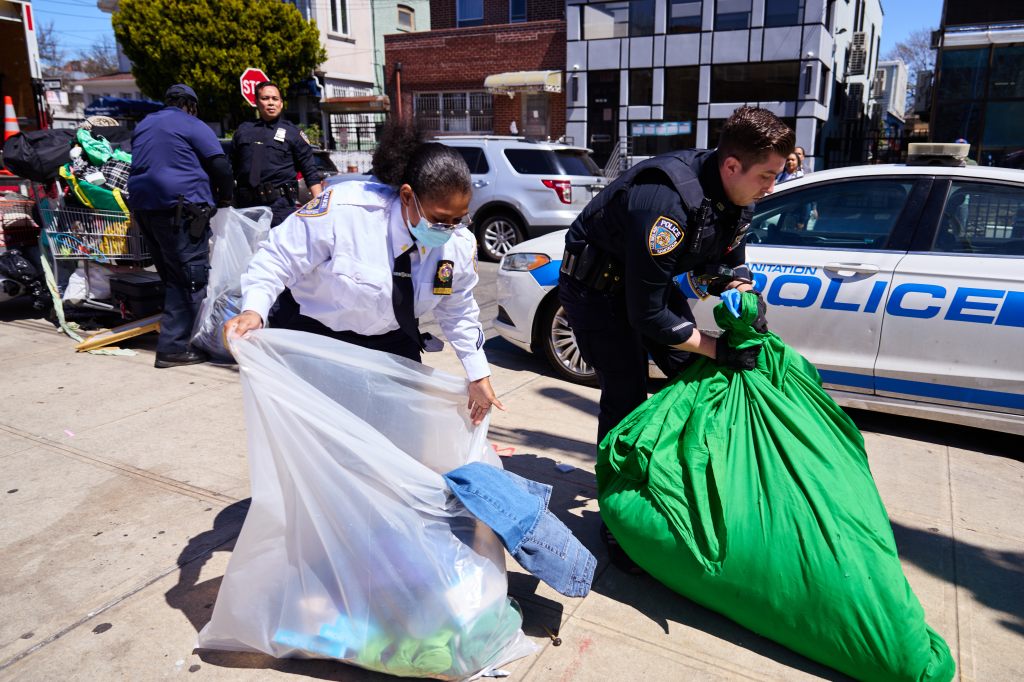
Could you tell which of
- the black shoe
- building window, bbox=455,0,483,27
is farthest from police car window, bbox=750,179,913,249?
building window, bbox=455,0,483,27

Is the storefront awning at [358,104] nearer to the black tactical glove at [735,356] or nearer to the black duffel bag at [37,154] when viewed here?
the black duffel bag at [37,154]

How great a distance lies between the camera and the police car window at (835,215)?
13.7ft

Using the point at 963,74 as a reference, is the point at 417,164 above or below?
below

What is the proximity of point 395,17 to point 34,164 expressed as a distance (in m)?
30.1

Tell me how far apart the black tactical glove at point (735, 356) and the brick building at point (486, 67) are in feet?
78.3

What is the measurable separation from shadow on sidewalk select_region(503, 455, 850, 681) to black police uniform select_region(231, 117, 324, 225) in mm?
3628

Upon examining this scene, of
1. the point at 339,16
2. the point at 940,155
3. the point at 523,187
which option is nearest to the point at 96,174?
the point at 523,187

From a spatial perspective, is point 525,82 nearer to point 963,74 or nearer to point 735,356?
point 963,74

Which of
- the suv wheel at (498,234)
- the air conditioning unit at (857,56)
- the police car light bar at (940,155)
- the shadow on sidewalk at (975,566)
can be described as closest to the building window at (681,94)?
the air conditioning unit at (857,56)

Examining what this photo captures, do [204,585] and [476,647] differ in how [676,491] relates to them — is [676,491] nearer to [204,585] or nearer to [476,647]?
[476,647]

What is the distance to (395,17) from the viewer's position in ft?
108

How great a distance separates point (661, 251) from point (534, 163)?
7980 mm

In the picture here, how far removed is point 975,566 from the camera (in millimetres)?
2953

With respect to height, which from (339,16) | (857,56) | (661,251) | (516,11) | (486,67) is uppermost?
(339,16)
